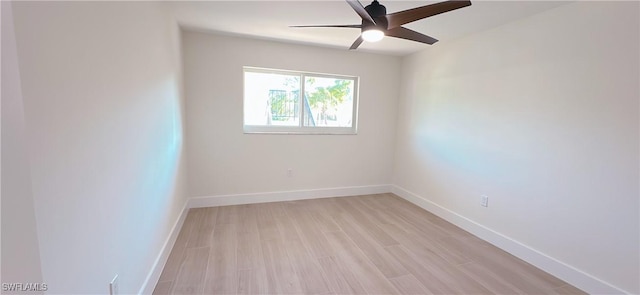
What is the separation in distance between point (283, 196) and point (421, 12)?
2826 mm

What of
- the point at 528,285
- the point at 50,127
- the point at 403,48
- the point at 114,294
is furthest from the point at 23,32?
the point at 403,48

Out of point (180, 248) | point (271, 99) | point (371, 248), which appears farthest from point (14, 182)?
point (271, 99)

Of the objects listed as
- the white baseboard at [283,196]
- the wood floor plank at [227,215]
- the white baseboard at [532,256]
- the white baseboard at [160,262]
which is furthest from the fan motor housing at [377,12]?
the white baseboard at [283,196]

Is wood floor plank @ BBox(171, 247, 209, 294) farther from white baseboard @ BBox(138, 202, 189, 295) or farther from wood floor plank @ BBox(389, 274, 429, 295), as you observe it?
wood floor plank @ BBox(389, 274, 429, 295)

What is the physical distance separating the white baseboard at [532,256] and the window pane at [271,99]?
89.5 inches

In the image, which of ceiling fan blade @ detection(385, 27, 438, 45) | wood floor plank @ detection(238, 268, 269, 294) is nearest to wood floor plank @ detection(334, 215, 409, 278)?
wood floor plank @ detection(238, 268, 269, 294)

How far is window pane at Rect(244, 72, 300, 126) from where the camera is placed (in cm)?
341

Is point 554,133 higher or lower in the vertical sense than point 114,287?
higher

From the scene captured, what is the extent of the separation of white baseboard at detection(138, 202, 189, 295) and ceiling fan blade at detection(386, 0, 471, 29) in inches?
90.0

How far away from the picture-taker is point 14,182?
672 mm

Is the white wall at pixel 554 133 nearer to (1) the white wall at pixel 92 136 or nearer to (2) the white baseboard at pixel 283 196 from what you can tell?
(2) the white baseboard at pixel 283 196

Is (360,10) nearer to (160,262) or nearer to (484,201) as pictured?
(160,262)

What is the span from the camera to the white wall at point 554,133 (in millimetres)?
1722

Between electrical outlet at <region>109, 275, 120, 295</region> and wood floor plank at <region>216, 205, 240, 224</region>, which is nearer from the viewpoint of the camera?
electrical outlet at <region>109, 275, 120, 295</region>
